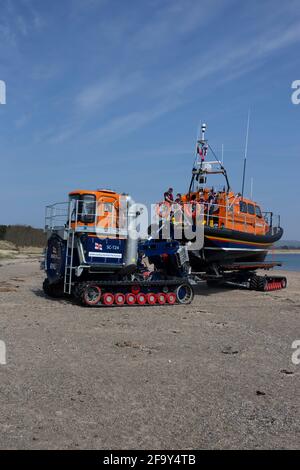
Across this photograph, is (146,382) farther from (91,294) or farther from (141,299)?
(141,299)

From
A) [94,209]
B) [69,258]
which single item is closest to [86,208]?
[94,209]

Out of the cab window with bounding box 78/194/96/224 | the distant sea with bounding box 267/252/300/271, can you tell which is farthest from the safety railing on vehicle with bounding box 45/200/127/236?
the distant sea with bounding box 267/252/300/271

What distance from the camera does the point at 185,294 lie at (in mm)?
→ 15344

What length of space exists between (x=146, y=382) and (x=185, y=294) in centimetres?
882

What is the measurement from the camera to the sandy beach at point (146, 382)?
4867 millimetres

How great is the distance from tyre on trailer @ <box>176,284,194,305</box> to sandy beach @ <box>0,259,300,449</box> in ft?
9.16

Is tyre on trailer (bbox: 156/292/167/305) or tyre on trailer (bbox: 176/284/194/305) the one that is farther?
tyre on trailer (bbox: 176/284/194/305)

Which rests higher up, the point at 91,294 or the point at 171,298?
the point at 91,294

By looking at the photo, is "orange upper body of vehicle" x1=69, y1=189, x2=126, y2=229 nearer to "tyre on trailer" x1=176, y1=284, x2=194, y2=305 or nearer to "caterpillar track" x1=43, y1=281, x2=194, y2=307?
"caterpillar track" x1=43, y1=281, x2=194, y2=307

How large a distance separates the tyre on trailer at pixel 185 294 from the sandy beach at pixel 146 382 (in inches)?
110

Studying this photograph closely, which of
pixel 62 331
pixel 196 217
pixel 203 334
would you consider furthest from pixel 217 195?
pixel 62 331

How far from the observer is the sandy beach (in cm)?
487
